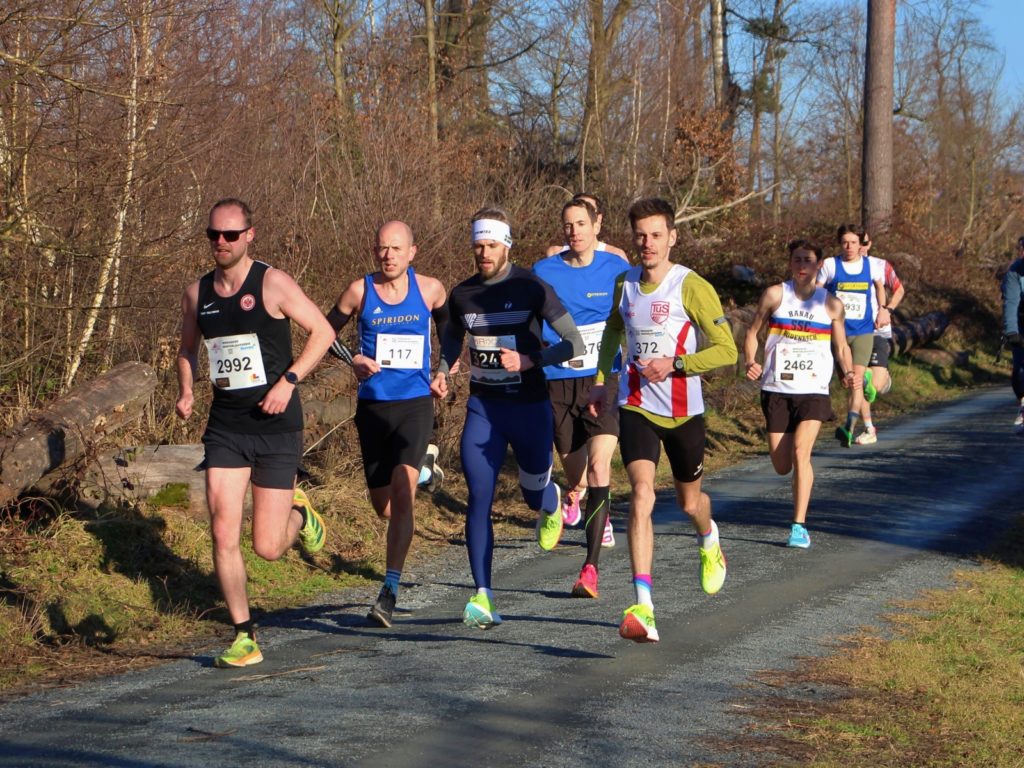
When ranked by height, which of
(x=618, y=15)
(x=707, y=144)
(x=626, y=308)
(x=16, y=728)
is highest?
(x=618, y=15)

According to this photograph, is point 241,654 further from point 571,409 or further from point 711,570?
point 571,409

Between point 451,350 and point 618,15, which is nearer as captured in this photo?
point 451,350

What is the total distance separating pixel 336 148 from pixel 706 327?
9892 mm

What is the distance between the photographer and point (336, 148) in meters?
16.4

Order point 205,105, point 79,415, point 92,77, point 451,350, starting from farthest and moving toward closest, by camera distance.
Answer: point 205,105
point 92,77
point 79,415
point 451,350

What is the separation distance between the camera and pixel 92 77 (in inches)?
427

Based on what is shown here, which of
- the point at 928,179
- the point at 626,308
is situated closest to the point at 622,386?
the point at 626,308

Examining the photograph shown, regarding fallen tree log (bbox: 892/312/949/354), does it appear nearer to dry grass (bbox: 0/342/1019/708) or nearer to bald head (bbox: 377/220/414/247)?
dry grass (bbox: 0/342/1019/708)

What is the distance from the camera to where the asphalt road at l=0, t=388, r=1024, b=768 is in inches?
213

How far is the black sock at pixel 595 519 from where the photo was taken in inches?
340

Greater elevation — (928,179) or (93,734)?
(928,179)

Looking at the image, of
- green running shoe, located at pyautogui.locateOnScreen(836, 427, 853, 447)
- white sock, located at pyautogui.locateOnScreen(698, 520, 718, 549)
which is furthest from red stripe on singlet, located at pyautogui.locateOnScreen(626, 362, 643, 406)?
green running shoe, located at pyautogui.locateOnScreen(836, 427, 853, 447)

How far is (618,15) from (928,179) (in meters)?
17.1

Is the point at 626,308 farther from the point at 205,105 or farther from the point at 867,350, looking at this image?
the point at 867,350
